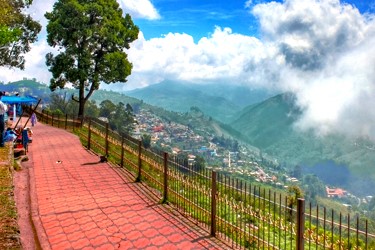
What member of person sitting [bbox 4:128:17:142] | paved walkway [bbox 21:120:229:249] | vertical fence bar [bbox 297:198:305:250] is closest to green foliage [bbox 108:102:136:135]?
person sitting [bbox 4:128:17:142]

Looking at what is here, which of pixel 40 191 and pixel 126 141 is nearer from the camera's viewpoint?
pixel 40 191

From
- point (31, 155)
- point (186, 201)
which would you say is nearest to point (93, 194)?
point (186, 201)

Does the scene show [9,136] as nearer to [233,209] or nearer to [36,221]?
[36,221]

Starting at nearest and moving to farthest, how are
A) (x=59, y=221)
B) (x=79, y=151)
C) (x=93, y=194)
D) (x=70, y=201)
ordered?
(x=59, y=221) < (x=70, y=201) < (x=93, y=194) < (x=79, y=151)

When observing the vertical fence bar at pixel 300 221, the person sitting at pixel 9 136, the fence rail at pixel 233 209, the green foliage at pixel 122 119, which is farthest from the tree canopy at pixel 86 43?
the green foliage at pixel 122 119

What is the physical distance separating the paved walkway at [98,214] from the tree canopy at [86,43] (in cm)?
1555

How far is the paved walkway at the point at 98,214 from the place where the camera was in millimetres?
7309

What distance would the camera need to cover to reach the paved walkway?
7309mm

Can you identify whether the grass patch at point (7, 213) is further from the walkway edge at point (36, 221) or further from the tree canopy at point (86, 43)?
the tree canopy at point (86, 43)

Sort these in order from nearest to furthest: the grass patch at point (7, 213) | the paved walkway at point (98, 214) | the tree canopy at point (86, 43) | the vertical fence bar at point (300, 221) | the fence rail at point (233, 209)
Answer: the vertical fence bar at point (300, 221) < the fence rail at point (233, 209) < the grass patch at point (7, 213) < the paved walkway at point (98, 214) < the tree canopy at point (86, 43)

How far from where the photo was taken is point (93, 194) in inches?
427

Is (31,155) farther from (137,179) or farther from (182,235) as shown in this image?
(182,235)

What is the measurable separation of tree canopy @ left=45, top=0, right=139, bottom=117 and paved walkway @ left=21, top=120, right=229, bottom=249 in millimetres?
15547

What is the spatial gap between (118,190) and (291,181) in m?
182
